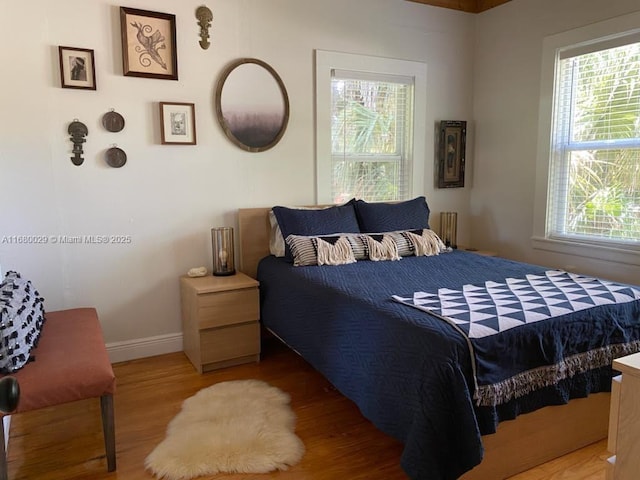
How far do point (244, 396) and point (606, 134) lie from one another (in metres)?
3.00

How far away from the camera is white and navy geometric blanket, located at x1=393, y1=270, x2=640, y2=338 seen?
6.13 ft

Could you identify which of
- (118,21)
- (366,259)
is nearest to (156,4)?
(118,21)

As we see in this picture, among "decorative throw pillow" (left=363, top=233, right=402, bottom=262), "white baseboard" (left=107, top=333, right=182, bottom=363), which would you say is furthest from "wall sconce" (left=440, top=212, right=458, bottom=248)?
"white baseboard" (left=107, top=333, right=182, bottom=363)

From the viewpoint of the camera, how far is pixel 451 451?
162 centimetres

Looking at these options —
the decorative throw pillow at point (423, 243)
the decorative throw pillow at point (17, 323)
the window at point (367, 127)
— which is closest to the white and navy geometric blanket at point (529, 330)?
the decorative throw pillow at point (423, 243)

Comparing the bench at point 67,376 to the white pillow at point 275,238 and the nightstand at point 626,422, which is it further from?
the nightstand at point 626,422

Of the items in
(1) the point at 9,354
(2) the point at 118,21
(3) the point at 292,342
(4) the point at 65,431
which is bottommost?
(4) the point at 65,431

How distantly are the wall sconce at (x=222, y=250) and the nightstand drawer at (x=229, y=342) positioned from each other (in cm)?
42

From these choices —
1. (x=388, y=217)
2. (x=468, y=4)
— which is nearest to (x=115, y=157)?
(x=388, y=217)

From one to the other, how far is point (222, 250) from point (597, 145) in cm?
275

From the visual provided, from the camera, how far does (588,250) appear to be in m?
3.45

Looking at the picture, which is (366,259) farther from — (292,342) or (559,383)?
(559,383)

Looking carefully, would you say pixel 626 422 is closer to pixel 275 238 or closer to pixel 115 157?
pixel 275 238

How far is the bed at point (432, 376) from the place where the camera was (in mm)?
1623
